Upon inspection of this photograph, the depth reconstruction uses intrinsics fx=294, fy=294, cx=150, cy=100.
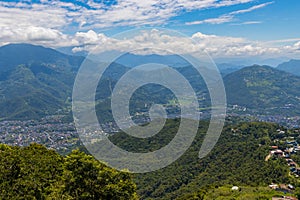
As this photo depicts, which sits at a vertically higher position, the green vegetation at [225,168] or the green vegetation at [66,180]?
the green vegetation at [66,180]

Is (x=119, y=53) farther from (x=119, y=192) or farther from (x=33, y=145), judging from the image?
(x=33, y=145)

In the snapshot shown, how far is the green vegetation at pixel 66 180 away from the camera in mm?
11242

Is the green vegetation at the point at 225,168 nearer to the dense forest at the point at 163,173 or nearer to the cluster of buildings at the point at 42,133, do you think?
the dense forest at the point at 163,173

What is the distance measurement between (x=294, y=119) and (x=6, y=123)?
14560 centimetres

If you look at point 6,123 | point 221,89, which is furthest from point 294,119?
point 221,89

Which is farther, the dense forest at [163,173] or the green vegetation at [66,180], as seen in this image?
the dense forest at [163,173]

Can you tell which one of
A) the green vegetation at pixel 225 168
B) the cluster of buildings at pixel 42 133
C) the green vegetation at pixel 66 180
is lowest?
the cluster of buildings at pixel 42 133

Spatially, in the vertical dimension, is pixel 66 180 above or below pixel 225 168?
above

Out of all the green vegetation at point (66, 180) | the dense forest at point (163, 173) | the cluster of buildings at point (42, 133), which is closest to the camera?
the green vegetation at point (66, 180)

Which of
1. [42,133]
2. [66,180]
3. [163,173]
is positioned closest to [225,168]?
[163,173]

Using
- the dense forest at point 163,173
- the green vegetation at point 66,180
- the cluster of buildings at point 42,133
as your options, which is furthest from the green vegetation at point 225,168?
the cluster of buildings at point 42,133

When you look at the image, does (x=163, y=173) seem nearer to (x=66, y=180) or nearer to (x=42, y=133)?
(x=66, y=180)

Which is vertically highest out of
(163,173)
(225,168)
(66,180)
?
(66,180)

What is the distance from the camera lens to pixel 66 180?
1126 cm
